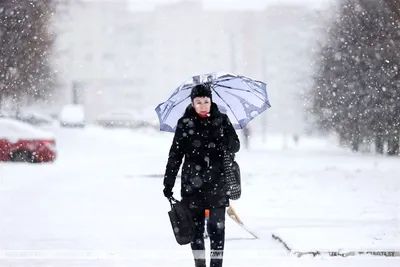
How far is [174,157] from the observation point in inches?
260

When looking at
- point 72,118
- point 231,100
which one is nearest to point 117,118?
point 72,118

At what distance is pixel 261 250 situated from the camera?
917 cm

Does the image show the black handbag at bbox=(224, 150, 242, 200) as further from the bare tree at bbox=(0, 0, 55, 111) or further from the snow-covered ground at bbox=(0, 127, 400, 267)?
the bare tree at bbox=(0, 0, 55, 111)

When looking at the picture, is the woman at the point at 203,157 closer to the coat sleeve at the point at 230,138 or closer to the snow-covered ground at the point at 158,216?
the coat sleeve at the point at 230,138

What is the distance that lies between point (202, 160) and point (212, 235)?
63 cm

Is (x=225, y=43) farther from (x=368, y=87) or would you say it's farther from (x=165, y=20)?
(x=368, y=87)

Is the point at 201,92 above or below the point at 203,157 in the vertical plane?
above


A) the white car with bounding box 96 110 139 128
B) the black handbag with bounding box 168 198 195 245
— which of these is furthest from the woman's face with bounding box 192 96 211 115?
the white car with bounding box 96 110 139 128

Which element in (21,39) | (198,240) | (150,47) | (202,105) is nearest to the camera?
(202,105)

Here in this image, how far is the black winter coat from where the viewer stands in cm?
650

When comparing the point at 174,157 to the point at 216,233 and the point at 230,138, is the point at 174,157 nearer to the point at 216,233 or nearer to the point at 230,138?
the point at 230,138

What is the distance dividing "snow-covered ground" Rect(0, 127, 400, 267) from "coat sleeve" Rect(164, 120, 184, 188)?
1910 millimetres

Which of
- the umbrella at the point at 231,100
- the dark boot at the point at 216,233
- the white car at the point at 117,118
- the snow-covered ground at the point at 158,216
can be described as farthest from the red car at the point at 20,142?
the white car at the point at 117,118

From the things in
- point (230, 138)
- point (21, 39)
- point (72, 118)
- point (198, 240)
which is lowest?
point (72, 118)
